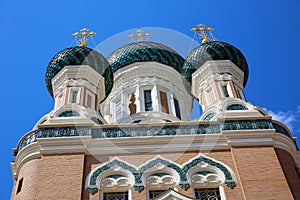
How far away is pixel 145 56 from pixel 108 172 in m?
8.23

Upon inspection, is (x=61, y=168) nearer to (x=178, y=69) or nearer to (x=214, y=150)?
(x=214, y=150)

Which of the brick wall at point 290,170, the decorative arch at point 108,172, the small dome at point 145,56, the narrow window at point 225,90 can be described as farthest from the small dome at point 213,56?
the decorative arch at point 108,172

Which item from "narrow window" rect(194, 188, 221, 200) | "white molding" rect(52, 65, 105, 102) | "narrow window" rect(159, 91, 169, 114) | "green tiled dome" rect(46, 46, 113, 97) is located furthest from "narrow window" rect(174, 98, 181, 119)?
"narrow window" rect(194, 188, 221, 200)

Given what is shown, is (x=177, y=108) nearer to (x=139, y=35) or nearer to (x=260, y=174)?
(x=139, y=35)

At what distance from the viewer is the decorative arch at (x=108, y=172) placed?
958 cm

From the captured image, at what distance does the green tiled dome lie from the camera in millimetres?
13938

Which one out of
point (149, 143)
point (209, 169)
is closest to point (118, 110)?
point (149, 143)

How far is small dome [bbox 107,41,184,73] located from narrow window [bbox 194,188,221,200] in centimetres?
834

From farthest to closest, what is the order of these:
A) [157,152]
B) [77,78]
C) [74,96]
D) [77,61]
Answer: [77,61] → [77,78] → [74,96] → [157,152]

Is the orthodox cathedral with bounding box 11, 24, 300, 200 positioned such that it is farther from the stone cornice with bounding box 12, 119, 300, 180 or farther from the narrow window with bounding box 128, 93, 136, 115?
the narrow window with bounding box 128, 93, 136, 115

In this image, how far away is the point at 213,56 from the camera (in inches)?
556

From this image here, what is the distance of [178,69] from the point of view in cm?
1752

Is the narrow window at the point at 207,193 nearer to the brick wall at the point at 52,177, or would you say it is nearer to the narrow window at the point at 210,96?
the brick wall at the point at 52,177

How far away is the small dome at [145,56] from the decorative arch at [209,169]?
7703 millimetres
